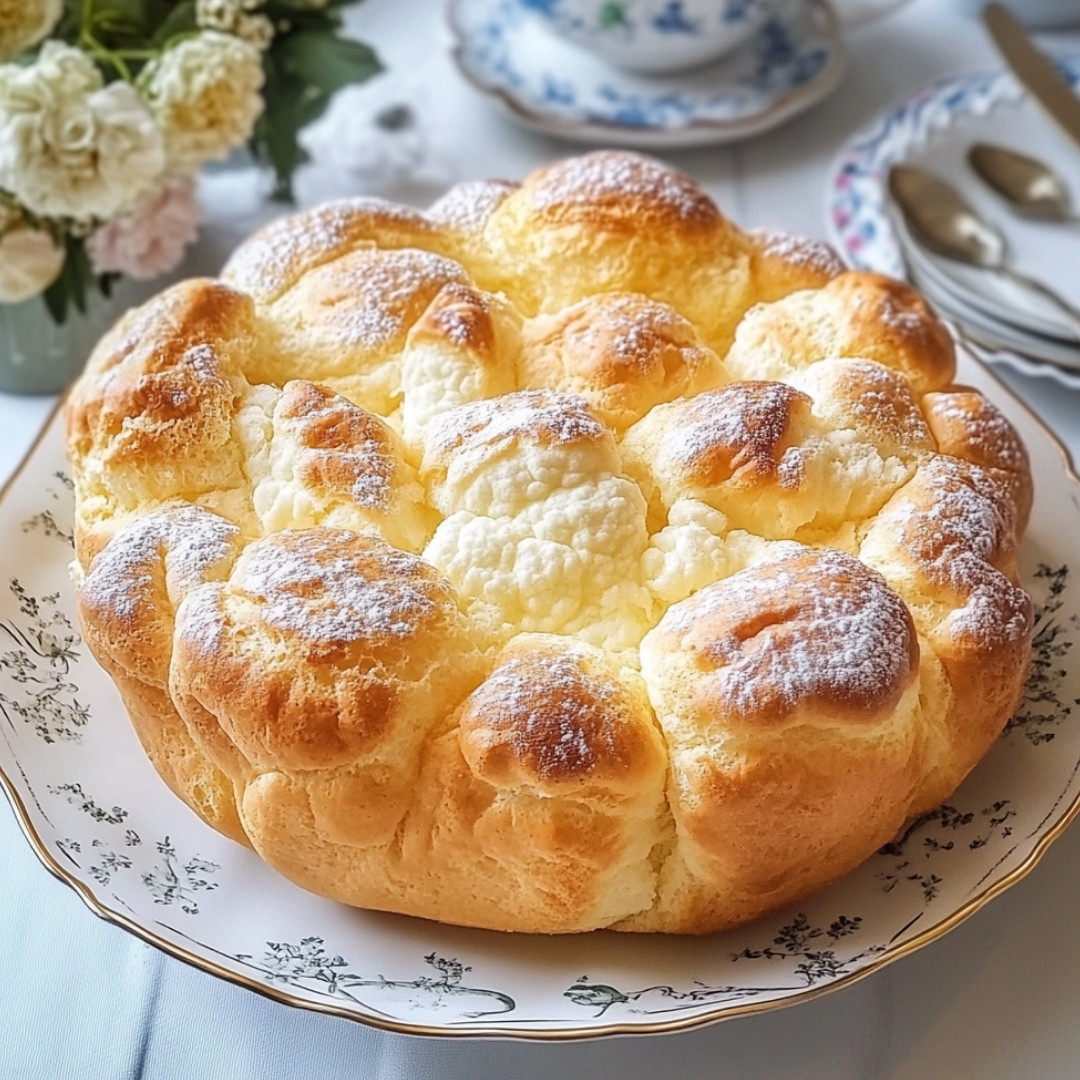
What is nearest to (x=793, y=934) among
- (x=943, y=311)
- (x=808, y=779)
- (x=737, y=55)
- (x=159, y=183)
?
(x=808, y=779)

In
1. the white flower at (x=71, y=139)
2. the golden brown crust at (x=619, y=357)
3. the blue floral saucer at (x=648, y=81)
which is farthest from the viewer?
the blue floral saucer at (x=648, y=81)

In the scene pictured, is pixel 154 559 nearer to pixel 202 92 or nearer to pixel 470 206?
pixel 470 206

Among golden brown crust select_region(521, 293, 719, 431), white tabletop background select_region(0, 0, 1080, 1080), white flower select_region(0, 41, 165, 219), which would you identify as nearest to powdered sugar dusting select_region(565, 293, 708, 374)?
golden brown crust select_region(521, 293, 719, 431)

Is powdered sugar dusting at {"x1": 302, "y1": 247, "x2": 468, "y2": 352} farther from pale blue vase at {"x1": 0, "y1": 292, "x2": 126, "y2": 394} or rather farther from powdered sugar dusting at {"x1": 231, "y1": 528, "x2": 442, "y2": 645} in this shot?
pale blue vase at {"x1": 0, "y1": 292, "x2": 126, "y2": 394}

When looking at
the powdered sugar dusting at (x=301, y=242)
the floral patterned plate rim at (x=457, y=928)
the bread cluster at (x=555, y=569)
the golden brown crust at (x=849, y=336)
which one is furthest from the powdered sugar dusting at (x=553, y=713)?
the powdered sugar dusting at (x=301, y=242)

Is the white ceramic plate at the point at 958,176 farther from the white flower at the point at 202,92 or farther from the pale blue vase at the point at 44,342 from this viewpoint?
the pale blue vase at the point at 44,342
